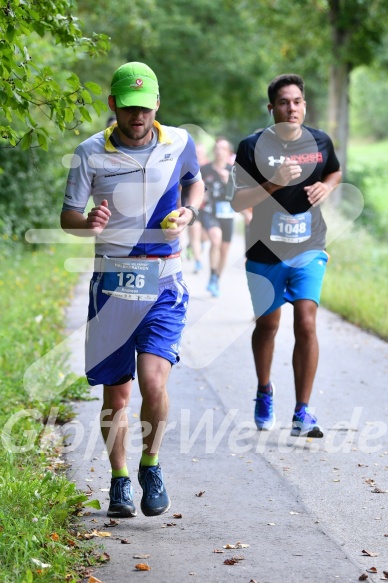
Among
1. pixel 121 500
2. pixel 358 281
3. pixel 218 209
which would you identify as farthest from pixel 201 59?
pixel 121 500

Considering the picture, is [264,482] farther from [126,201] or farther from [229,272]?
[229,272]

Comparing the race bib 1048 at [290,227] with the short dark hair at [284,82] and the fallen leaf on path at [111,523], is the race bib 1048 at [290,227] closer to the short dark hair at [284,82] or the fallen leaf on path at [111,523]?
the short dark hair at [284,82]

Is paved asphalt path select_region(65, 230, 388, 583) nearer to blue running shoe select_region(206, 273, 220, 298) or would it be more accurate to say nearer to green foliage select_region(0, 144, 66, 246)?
blue running shoe select_region(206, 273, 220, 298)

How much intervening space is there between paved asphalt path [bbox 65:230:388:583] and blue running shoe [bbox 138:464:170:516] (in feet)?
0.29

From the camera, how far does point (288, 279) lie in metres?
6.95

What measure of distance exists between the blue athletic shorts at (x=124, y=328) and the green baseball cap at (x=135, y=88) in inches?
33.0

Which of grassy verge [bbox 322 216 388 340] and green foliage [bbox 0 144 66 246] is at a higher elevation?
green foliage [bbox 0 144 66 246]

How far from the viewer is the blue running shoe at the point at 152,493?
5.05 m

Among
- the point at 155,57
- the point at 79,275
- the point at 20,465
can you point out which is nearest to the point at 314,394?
the point at 20,465

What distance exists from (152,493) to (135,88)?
1.91 m

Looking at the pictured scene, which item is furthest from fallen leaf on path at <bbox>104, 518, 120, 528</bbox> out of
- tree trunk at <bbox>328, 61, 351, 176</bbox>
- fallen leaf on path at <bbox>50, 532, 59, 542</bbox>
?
tree trunk at <bbox>328, 61, 351, 176</bbox>

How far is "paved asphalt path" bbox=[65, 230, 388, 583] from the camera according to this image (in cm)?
452

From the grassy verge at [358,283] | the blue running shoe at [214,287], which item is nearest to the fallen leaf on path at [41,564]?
the grassy verge at [358,283]

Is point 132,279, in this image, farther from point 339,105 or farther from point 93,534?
point 339,105
